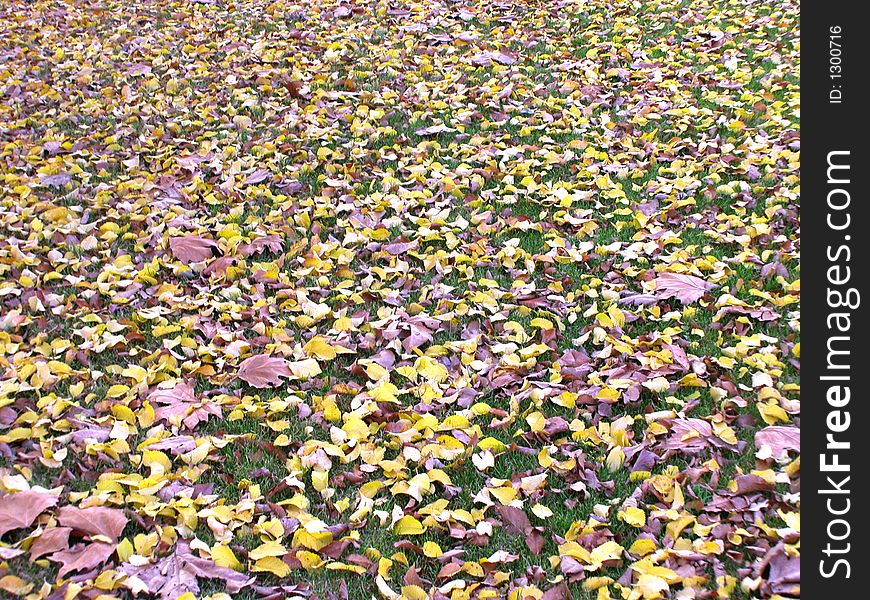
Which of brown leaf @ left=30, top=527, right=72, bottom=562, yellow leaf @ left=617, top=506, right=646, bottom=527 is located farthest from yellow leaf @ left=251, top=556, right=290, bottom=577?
yellow leaf @ left=617, top=506, right=646, bottom=527

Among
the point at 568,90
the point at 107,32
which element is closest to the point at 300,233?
the point at 568,90

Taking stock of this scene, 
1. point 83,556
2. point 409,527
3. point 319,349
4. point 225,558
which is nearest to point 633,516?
point 409,527

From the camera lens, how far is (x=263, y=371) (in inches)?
140

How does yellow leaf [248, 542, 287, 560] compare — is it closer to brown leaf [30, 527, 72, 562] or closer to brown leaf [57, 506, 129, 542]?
brown leaf [57, 506, 129, 542]

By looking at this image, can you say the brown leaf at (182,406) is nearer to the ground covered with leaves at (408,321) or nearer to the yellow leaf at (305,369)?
the ground covered with leaves at (408,321)

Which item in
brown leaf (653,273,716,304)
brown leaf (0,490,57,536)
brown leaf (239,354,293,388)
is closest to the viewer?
brown leaf (0,490,57,536)

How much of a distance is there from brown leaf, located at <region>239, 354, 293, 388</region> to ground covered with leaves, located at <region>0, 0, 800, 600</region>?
1cm

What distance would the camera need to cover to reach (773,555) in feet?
8.04

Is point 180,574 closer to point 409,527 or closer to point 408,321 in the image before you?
point 409,527

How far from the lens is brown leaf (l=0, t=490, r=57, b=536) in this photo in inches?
110

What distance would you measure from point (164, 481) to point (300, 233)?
77.7 inches

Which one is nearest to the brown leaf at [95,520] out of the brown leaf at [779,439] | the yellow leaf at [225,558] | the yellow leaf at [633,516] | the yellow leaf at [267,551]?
the yellow leaf at [225,558]

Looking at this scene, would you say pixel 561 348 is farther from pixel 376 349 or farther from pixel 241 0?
pixel 241 0

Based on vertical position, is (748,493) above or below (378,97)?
below
